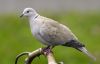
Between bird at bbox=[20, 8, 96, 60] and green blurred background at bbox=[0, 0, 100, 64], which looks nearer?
bird at bbox=[20, 8, 96, 60]

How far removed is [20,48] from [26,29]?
1.54 m

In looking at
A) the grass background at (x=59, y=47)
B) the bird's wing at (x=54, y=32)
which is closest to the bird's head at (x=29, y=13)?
the bird's wing at (x=54, y=32)

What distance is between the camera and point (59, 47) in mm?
11414

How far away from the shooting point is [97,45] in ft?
38.5

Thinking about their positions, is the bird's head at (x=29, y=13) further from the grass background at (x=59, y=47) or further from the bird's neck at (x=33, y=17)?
the grass background at (x=59, y=47)

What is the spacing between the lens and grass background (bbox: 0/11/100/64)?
11023 mm

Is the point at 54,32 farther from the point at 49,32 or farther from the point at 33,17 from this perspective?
the point at 33,17

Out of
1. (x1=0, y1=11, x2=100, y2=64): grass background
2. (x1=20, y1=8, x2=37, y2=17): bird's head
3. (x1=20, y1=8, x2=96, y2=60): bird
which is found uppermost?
(x1=0, y1=11, x2=100, y2=64): grass background

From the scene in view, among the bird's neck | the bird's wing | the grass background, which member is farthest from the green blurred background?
the bird's neck

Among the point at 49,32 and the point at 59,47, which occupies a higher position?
the point at 59,47

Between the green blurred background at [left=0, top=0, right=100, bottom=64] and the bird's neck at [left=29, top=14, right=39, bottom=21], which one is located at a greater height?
the green blurred background at [left=0, top=0, right=100, bottom=64]

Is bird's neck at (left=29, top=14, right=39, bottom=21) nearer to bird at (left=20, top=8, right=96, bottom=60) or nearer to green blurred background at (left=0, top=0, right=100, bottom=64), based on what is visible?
bird at (left=20, top=8, right=96, bottom=60)

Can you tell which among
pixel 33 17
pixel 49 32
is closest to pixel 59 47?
pixel 49 32

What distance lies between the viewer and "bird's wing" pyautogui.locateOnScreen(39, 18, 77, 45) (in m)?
5.39
